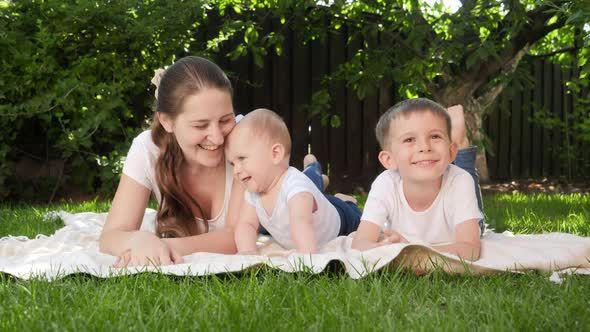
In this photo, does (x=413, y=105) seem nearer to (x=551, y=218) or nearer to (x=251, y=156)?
(x=251, y=156)

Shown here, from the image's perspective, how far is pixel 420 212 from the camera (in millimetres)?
2896

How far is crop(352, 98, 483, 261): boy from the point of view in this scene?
2740 millimetres

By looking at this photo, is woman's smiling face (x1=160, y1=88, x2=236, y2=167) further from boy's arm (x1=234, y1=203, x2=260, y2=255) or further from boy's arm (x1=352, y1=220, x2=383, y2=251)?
boy's arm (x1=352, y1=220, x2=383, y2=251)

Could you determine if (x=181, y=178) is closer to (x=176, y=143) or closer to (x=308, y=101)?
(x=176, y=143)

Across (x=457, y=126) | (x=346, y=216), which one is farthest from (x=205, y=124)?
(x=457, y=126)

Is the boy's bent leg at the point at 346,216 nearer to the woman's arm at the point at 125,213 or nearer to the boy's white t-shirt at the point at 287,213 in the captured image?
the boy's white t-shirt at the point at 287,213

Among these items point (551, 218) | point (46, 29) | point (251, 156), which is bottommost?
point (551, 218)

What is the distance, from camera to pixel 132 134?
19.4ft

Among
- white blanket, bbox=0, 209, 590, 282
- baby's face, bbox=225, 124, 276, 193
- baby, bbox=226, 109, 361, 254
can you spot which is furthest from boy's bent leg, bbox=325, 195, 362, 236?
white blanket, bbox=0, 209, 590, 282

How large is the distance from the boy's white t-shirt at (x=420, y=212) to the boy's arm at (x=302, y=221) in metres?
0.29

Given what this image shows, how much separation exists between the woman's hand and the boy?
77 centimetres

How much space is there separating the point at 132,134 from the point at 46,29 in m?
1.11

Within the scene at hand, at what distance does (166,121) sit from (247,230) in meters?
0.60

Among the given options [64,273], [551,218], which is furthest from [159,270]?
[551,218]
